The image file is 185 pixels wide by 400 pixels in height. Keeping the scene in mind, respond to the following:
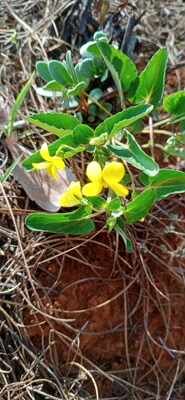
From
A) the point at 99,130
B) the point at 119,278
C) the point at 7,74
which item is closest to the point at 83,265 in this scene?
the point at 119,278

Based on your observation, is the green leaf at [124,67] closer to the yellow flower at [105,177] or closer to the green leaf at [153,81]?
the green leaf at [153,81]

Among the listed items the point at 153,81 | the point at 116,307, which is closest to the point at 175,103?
the point at 153,81

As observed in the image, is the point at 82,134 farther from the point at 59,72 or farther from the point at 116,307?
the point at 116,307

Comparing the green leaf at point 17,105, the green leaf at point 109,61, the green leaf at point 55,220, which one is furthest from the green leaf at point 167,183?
the green leaf at point 17,105

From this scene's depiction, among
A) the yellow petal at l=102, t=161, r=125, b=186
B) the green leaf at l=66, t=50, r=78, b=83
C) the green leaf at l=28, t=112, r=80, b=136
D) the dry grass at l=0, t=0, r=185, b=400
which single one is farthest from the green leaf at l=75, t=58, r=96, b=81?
the yellow petal at l=102, t=161, r=125, b=186

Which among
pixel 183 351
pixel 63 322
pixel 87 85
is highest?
pixel 87 85

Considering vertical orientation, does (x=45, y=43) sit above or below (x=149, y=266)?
above

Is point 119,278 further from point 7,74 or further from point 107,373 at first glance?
point 7,74
